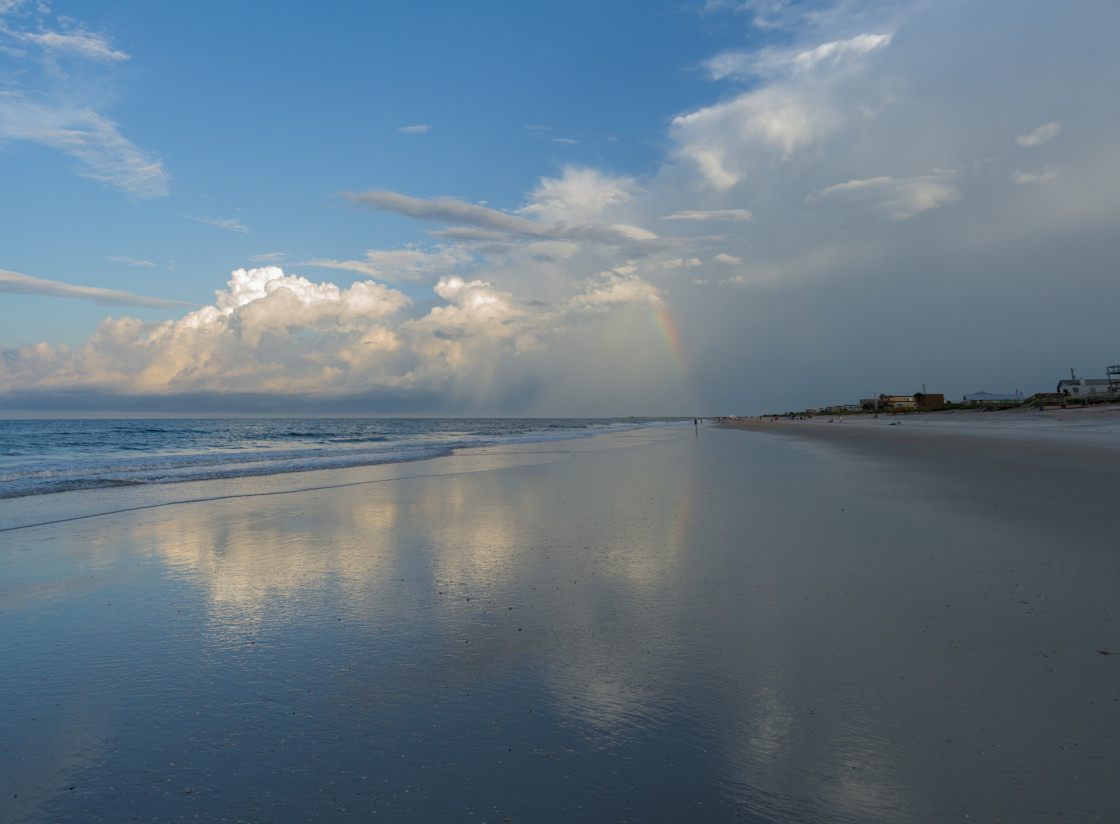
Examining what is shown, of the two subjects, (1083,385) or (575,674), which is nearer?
(575,674)

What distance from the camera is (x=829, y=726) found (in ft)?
12.2

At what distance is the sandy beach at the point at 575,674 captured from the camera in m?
3.17

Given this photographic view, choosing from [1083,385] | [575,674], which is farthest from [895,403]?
[575,674]

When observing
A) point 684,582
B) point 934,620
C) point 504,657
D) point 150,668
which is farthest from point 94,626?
point 934,620

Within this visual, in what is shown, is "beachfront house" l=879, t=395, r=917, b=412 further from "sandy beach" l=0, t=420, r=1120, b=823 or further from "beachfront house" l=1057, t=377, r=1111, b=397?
"sandy beach" l=0, t=420, r=1120, b=823

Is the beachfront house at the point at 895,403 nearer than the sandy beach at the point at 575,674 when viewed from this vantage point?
No

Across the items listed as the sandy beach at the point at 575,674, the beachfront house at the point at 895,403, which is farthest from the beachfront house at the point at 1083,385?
the sandy beach at the point at 575,674

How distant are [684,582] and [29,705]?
19.4 ft

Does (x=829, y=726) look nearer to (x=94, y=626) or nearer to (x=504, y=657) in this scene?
(x=504, y=657)

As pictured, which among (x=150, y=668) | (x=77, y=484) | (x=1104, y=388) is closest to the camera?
(x=150, y=668)

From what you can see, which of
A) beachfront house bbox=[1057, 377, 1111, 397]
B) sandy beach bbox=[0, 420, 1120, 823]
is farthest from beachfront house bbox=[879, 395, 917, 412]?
sandy beach bbox=[0, 420, 1120, 823]

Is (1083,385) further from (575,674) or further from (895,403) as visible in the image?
(575,674)

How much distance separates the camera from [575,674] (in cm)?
Answer: 460

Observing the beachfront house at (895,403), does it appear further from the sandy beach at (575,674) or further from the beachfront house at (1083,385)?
the sandy beach at (575,674)
